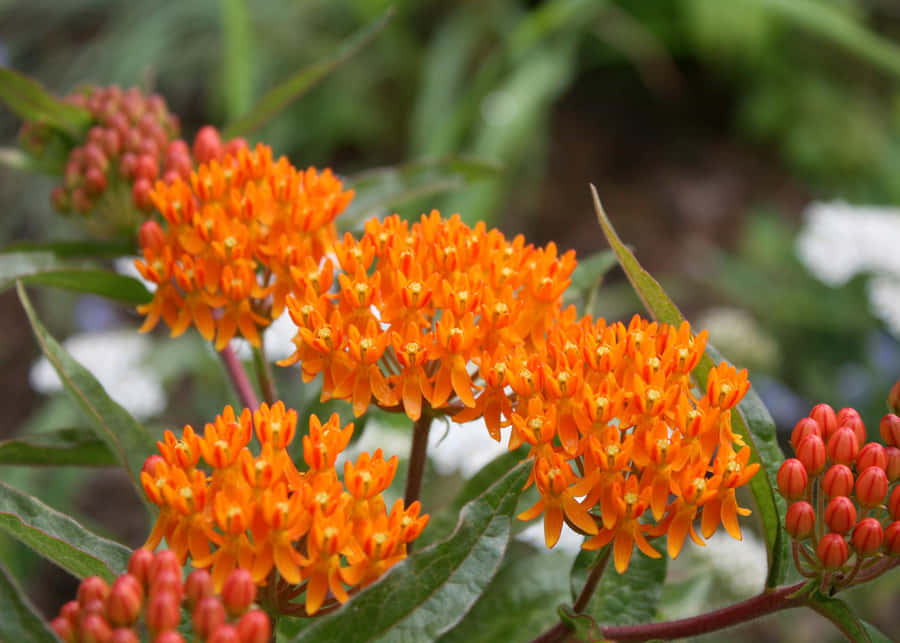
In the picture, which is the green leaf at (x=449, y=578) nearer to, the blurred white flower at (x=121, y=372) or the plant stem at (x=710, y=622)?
the plant stem at (x=710, y=622)

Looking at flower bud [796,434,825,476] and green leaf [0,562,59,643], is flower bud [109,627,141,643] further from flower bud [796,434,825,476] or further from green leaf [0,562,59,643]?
flower bud [796,434,825,476]

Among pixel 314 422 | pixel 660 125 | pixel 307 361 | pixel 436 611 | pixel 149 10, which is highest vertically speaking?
pixel 149 10

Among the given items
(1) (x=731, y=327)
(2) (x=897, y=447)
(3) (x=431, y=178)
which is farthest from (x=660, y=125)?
(2) (x=897, y=447)

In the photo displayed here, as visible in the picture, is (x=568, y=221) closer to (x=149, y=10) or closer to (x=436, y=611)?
(x=149, y=10)

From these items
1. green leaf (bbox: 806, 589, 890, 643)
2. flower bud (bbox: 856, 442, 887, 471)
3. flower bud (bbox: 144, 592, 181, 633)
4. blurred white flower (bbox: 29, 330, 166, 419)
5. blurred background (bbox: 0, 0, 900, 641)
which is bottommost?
green leaf (bbox: 806, 589, 890, 643)

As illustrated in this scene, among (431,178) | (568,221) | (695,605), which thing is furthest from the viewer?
(568,221)

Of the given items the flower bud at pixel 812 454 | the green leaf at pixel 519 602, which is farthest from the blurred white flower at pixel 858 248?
the flower bud at pixel 812 454

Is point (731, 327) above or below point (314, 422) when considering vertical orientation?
above

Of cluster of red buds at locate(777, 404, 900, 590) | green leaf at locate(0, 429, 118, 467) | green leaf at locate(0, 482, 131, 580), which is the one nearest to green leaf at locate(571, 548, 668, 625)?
cluster of red buds at locate(777, 404, 900, 590)
